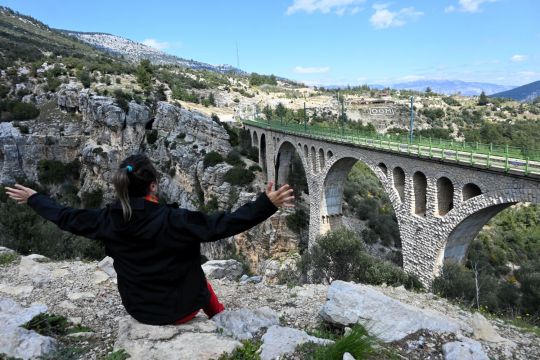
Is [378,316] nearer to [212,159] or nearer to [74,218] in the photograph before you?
[74,218]

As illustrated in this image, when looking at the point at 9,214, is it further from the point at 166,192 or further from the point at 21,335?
the point at 166,192

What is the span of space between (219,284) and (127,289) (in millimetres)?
3586

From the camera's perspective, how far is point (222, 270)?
25.5ft

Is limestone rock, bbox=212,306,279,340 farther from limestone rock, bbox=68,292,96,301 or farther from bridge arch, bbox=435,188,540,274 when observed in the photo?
bridge arch, bbox=435,188,540,274

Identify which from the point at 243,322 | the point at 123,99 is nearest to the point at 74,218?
the point at 243,322

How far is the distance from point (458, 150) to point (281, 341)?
11705 millimetres

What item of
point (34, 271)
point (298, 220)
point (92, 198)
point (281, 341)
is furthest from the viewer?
point (92, 198)

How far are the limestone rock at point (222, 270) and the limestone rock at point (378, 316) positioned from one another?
387cm

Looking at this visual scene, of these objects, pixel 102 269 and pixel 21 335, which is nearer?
pixel 21 335

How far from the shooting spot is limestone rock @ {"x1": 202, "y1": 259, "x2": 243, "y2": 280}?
748 cm

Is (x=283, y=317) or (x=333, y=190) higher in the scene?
(x=283, y=317)

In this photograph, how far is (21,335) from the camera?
113 inches

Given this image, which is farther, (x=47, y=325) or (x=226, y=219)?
(x=47, y=325)

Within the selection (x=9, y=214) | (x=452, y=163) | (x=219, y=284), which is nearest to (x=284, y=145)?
(x=452, y=163)
